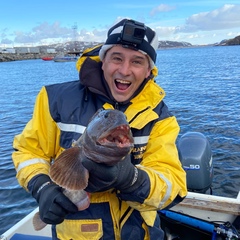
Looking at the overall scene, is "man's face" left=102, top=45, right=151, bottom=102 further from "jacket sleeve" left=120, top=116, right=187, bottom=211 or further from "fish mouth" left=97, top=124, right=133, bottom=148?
"fish mouth" left=97, top=124, right=133, bottom=148

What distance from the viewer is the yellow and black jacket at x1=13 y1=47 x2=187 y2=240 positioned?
124 inches

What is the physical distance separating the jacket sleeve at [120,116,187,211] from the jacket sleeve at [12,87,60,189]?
96 centimetres

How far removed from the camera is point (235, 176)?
1056cm

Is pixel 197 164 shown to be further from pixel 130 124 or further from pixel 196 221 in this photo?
pixel 130 124

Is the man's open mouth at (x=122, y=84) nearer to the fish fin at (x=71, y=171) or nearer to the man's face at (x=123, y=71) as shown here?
the man's face at (x=123, y=71)

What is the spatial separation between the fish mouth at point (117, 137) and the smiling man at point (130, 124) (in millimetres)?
766

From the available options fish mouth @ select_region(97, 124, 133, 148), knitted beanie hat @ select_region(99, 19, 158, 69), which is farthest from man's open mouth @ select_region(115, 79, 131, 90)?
fish mouth @ select_region(97, 124, 133, 148)

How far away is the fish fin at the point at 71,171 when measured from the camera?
2.63m

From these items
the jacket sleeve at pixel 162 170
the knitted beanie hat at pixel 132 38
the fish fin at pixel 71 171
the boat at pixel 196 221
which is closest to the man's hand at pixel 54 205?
the fish fin at pixel 71 171

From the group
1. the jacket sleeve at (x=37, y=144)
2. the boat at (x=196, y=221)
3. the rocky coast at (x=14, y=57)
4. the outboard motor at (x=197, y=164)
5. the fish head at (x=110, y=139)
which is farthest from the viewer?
the rocky coast at (x=14, y=57)

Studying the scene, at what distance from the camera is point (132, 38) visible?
322cm

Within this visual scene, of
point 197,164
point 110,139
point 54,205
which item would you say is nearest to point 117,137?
point 110,139

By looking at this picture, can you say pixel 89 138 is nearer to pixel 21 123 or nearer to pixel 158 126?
pixel 158 126

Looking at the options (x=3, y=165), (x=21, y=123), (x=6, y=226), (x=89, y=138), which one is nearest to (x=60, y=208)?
(x=89, y=138)
